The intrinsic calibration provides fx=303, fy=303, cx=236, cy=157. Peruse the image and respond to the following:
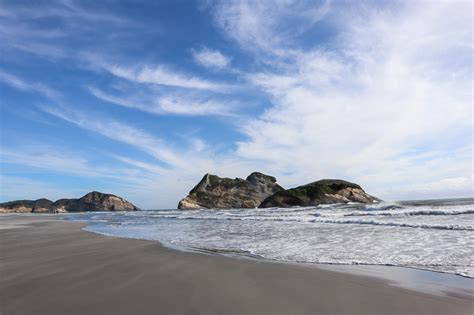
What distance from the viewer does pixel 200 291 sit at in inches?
171

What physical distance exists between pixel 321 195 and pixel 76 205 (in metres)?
97.8

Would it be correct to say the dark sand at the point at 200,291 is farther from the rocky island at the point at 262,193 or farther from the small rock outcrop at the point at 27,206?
the small rock outcrop at the point at 27,206

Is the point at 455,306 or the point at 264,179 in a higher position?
the point at 264,179

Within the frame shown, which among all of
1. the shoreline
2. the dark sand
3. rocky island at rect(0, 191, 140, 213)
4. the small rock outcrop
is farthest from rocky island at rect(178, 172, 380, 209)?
the small rock outcrop

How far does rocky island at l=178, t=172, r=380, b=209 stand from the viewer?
58.8 metres

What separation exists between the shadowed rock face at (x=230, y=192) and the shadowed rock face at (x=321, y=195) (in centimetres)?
2109

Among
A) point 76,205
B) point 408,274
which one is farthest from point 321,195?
point 76,205

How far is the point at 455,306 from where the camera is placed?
140 inches

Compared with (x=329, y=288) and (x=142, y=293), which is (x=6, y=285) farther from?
(x=329, y=288)

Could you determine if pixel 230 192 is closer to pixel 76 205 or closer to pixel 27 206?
pixel 76 205

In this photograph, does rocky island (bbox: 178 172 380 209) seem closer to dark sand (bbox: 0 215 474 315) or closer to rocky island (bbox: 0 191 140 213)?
rocky island (bbox: 0 191 140 213)

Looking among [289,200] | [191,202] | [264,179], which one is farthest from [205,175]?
[289,200]

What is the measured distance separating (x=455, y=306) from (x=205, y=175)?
282ft

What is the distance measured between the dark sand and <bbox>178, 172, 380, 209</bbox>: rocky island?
176 feet
